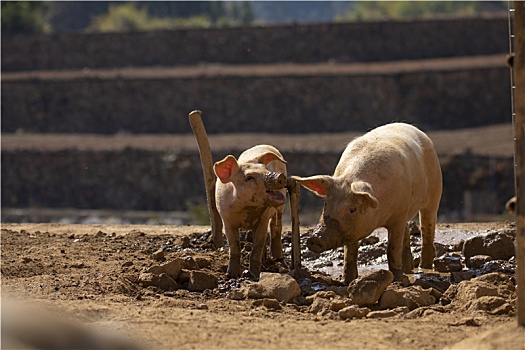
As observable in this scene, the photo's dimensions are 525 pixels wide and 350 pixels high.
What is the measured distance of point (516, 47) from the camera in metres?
9.59

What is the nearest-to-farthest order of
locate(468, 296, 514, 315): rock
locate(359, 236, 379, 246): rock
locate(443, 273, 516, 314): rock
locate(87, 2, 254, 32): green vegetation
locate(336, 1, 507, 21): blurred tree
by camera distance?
1. locate(468, 296, 514, 315): rock
2. locate(443, 273, 516, 314): rock
3. locate(359, 236, 379, 246): rock
4. locate(87, 2, 254, 32): green vegetation
5. locate(336, 1, 507, 21): blurred tree

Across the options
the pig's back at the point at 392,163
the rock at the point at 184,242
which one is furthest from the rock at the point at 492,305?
the rock at the point at 184,242

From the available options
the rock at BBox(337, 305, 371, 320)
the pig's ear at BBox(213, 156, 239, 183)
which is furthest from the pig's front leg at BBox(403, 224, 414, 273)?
the rock at BBox(337, 305, 371, 320)

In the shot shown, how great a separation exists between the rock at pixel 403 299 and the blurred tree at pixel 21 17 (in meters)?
57.2

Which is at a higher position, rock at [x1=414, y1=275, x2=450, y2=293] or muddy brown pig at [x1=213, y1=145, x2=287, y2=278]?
muddy brown pig at [x1=213, y1=145, x2=287, y2=278]

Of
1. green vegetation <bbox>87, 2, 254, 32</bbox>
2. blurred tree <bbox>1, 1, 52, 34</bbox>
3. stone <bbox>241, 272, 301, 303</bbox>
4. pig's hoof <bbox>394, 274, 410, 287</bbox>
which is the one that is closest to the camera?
stone <bbox>241, 272, 301, 303</bbox>

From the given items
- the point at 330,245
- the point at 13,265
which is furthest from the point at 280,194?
the point at 13,265

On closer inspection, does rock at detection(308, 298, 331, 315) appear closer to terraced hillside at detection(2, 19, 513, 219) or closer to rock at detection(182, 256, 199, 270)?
rock at detection(182, 256, 199, 270)

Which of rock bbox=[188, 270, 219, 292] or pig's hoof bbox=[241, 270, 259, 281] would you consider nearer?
rock bbox=[188, 270, 219, 292]

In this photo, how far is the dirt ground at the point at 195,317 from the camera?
937 cm

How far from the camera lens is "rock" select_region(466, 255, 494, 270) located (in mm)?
14094

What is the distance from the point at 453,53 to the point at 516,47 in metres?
50.1

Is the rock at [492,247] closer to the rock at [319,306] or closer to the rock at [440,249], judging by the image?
the rock at [440,249]

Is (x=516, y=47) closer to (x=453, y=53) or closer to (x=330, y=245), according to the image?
(x=330, y=245)
